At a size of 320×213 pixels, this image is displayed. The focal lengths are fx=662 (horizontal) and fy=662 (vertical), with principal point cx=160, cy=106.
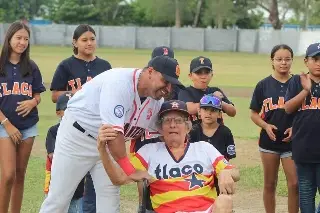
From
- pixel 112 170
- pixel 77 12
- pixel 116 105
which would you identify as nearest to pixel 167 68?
pixel 116 105

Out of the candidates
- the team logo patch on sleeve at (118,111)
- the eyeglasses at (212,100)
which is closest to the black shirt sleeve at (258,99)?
the eyeglasses at (212,100)

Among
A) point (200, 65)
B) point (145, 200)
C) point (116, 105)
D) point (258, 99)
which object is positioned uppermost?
point (200, 65)

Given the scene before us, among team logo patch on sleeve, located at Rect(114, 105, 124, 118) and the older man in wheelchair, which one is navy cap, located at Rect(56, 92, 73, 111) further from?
team logo patch on sleeve, located at Rect(114, 105, 124, 118)

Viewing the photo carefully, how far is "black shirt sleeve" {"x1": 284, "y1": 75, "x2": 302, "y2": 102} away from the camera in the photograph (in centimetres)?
576

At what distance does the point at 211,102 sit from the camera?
5773mm

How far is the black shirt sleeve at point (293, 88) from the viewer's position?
5762 millimetres

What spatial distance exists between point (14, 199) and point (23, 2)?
219 ft

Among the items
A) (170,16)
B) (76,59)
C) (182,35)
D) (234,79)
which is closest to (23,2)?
(170,16)

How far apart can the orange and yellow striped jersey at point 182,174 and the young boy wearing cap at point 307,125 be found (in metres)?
1.16

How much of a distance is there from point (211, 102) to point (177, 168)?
43.5 inches

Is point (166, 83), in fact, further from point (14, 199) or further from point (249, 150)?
point (249, 150)

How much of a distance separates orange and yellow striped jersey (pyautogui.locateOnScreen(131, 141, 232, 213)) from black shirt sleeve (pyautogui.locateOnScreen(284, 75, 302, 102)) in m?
1.22

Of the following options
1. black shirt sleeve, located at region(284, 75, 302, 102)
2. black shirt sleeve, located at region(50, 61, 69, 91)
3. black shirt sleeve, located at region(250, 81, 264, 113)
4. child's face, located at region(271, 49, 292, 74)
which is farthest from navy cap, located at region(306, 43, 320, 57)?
black shirt sleeve, located at region(50, 61, 69, 91)

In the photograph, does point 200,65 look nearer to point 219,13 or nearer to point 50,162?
point 50,162
